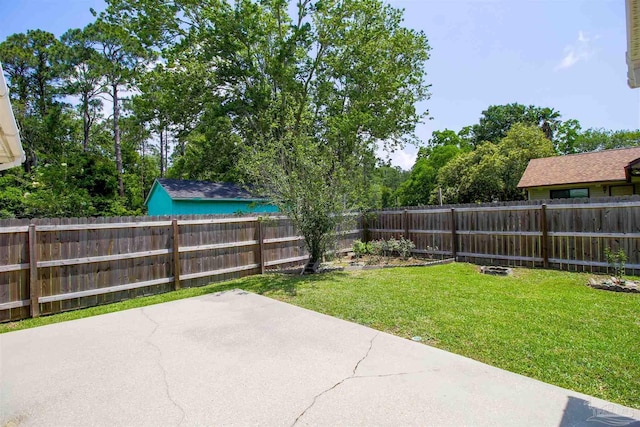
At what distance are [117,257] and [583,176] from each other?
17331 millimetres

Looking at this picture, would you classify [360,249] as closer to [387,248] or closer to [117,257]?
[387,248]

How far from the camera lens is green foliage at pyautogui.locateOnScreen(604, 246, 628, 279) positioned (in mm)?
7004

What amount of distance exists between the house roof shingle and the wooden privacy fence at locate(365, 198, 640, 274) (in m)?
7.94

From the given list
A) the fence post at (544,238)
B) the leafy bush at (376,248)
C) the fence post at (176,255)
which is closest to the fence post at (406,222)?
the leafy bush at (376,248)

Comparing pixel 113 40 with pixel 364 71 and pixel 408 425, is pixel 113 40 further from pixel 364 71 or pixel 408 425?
pixel 408 425

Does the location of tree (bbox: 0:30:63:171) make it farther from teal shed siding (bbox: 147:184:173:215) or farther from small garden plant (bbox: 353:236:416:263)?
small garden plant (bbox: 353:236:416:263)

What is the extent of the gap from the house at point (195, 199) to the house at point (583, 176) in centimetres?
1238

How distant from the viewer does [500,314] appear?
491 cm

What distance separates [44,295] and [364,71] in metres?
16.9

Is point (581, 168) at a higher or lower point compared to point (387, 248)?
higher

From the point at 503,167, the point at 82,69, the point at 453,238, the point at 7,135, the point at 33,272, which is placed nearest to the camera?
the point at 7,135

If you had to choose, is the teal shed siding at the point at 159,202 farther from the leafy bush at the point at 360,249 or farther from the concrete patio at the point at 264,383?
the concrete patio at the point at 264,383

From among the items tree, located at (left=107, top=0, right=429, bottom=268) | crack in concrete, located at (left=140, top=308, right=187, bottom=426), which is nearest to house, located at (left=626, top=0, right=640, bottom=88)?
crack in concrete, located at (left=140, top=308, right=187, bottom=426)

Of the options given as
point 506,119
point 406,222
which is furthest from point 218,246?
point 506,119
